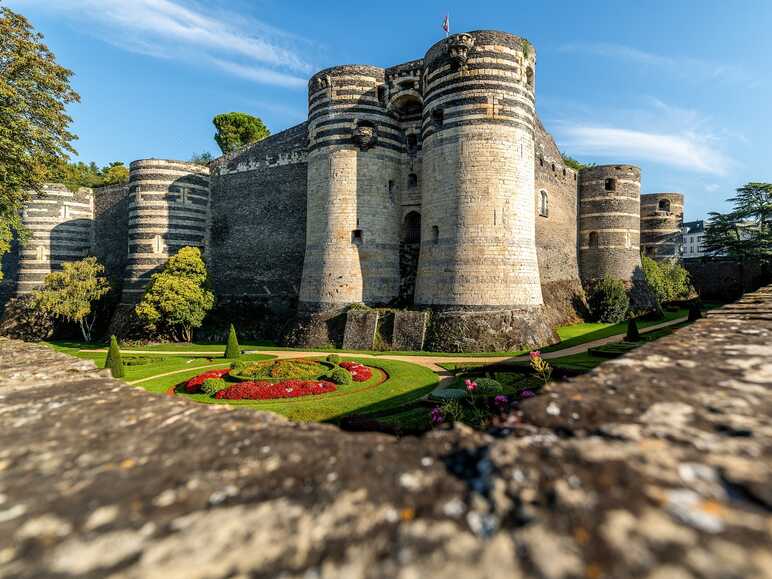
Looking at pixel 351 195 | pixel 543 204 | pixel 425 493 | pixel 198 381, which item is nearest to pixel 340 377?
pixel 198 381

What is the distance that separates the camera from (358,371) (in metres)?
16.0

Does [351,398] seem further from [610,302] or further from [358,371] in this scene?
[610,302]

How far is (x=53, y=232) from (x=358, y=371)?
1288 inches

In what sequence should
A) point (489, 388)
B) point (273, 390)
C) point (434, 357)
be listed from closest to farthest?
point (489, 388)
point (273, 390)
point (434, 357)

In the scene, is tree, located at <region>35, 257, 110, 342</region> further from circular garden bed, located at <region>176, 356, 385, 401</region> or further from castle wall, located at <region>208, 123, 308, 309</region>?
circular garden bed, located at <region>176, 356, 385, 401</region>

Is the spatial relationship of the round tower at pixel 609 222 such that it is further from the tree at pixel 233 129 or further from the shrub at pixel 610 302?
the tree at pixel 233 129

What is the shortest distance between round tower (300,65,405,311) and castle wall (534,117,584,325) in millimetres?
10558

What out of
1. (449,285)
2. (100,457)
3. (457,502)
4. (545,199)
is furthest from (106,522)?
(545,199)

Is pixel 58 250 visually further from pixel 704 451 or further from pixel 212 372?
pixel 704 451

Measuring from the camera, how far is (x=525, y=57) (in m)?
20.3

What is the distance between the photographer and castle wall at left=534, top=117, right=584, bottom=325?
2689 centimetres

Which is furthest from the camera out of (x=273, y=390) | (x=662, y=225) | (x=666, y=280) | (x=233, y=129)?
(x=233, y=129)

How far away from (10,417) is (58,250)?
38.7 meters

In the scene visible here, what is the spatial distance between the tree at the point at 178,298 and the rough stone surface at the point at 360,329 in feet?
36.3
